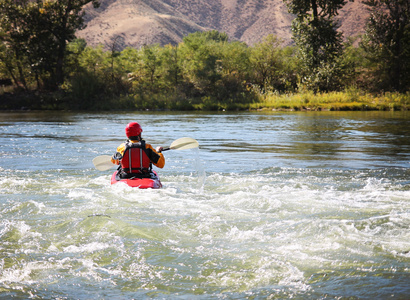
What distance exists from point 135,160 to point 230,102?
119ft

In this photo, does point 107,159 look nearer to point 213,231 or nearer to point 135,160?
point 135,160

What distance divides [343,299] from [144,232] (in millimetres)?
2820

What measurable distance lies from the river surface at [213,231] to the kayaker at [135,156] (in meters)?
0.52

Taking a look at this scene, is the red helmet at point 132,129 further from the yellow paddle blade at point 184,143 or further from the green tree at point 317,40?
the green tree at point 317,40

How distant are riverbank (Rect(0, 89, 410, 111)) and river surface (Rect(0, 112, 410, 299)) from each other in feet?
87.8

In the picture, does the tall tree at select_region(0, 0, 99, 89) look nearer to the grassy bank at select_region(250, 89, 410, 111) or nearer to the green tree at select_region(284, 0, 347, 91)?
the green tree at select_region(284, 0, 347, 91)

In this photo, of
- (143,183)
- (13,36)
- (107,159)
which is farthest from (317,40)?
(143,183)

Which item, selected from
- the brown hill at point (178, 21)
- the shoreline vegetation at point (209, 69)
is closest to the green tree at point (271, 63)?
the shoreline vegetation at point (209, 69)

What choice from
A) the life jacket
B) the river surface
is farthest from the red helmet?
the river surface

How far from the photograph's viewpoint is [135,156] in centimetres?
845

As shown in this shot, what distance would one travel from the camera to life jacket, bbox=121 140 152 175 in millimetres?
8297

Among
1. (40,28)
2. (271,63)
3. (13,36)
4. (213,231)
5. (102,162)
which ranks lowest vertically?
(213,231)

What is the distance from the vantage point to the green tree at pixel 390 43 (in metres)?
41.7

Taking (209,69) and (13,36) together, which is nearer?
(13,36)
